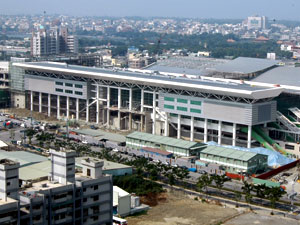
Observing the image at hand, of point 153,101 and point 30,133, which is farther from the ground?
point 153,101

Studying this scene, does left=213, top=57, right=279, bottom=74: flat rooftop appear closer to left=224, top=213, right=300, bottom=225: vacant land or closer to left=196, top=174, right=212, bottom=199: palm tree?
left=196, top=174, right=212, bottom=199: palm tree

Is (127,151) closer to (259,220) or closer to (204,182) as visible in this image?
(204,182)

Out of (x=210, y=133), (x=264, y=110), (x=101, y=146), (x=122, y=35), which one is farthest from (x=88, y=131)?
(x=122, y=35)

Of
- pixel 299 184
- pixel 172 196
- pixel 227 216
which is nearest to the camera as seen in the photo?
pixel 227 216

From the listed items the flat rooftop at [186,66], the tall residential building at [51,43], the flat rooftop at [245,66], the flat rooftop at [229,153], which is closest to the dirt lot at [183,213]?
the flat rooftop at [229,153]

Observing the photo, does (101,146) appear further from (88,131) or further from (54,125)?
(54,125)

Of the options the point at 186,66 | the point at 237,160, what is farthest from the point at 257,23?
the point at 237,160

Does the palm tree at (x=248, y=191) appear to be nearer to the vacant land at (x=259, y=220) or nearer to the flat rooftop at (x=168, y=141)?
the vacant land at (x=259, y=220)
